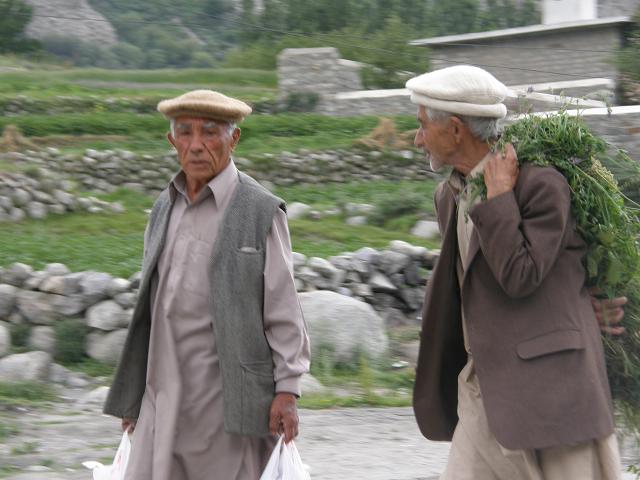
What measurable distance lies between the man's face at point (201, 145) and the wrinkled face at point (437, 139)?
690 mm

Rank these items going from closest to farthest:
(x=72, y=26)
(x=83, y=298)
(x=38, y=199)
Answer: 1. (x=83, y=298)
2. (x=38, y=199)
3. (x=72, y=26)

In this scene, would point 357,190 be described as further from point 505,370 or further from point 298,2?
point 298,2

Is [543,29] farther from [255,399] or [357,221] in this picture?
[255,399]

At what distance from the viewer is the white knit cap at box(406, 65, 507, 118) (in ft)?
12.0

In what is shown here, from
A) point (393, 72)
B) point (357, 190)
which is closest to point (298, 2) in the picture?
point (393, 72)

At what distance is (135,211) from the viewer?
1515cm

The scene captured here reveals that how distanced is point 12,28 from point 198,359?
166ft

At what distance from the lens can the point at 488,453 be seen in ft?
12.2

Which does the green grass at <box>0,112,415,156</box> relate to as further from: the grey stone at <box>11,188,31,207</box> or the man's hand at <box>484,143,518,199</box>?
the man's hand at <box>484,143,518,199</box>

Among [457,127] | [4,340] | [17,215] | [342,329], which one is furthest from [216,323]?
[17,215]

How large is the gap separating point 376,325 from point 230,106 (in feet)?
19.3

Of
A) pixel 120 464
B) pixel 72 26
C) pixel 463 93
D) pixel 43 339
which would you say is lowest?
pixel 72 26

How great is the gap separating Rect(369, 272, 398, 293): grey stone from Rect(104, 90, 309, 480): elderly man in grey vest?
7430 mm

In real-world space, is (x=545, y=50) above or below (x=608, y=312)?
below
